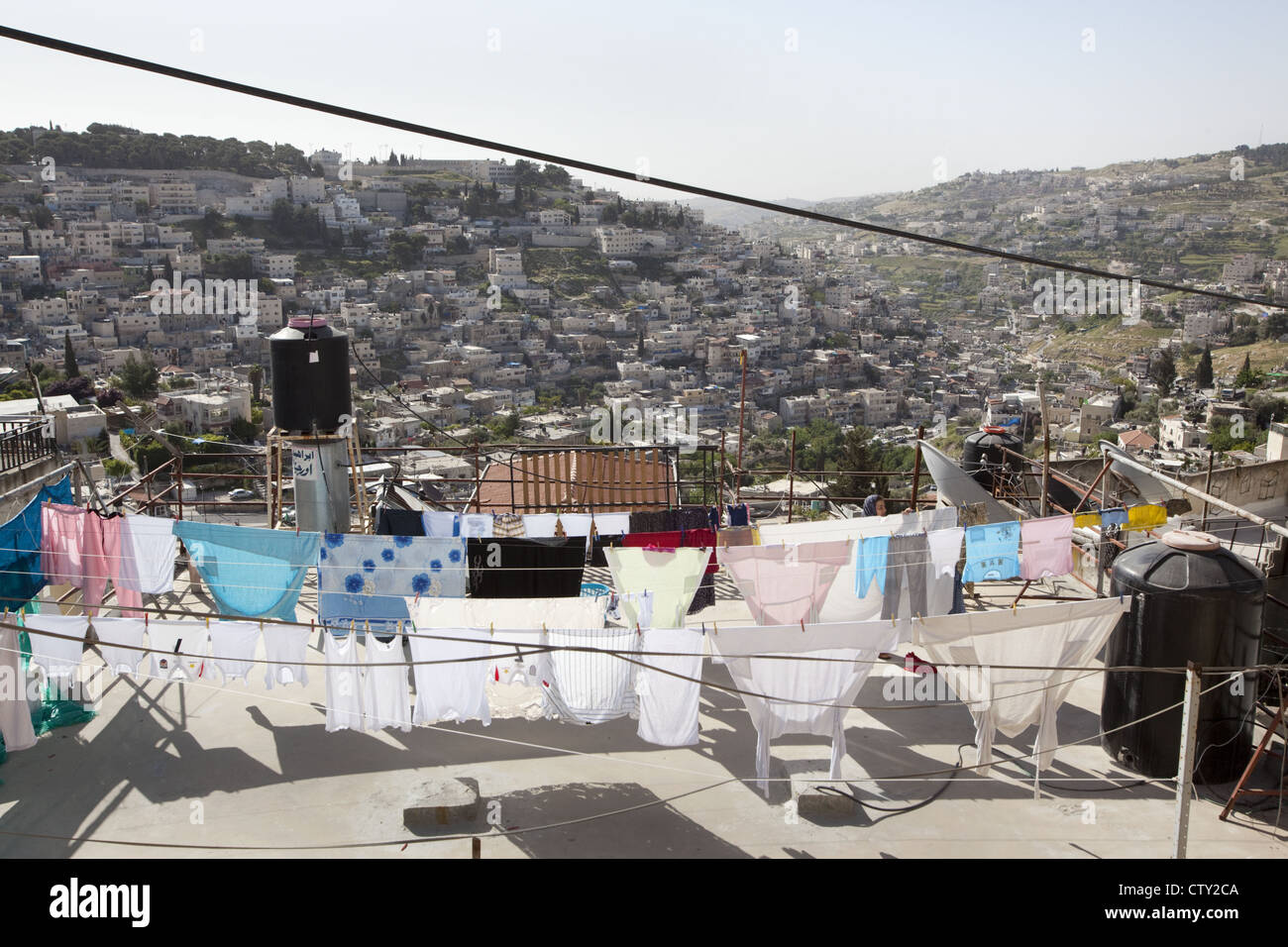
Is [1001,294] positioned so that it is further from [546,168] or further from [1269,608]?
[1269,608]

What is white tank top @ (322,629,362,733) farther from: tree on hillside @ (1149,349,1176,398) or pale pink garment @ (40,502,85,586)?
tree on hillside @ (1149,349,1176,398)

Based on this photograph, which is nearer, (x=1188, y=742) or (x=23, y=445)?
(x=1188, y=742)

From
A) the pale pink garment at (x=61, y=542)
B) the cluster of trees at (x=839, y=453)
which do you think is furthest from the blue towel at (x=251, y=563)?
the cluster of trees at (x=839, y=453)

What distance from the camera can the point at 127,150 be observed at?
127 metres

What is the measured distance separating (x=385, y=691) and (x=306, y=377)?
3190mm

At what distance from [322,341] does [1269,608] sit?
920 cm

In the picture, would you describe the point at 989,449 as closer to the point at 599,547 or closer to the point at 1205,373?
the point at 599,547

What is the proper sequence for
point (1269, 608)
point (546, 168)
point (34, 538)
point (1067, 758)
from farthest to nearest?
point (546, 168) → point (1269, 608) → point (34, 538) → point (1067, 758)

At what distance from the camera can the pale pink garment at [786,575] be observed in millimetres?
7867

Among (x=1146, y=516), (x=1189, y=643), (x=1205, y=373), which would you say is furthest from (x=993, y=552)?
(x=1205, y=373)

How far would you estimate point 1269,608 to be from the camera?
902 centimetres

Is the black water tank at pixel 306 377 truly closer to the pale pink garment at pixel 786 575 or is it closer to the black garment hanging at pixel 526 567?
the black garment hanging at pixel 526 567

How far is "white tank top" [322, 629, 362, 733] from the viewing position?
277 inches
